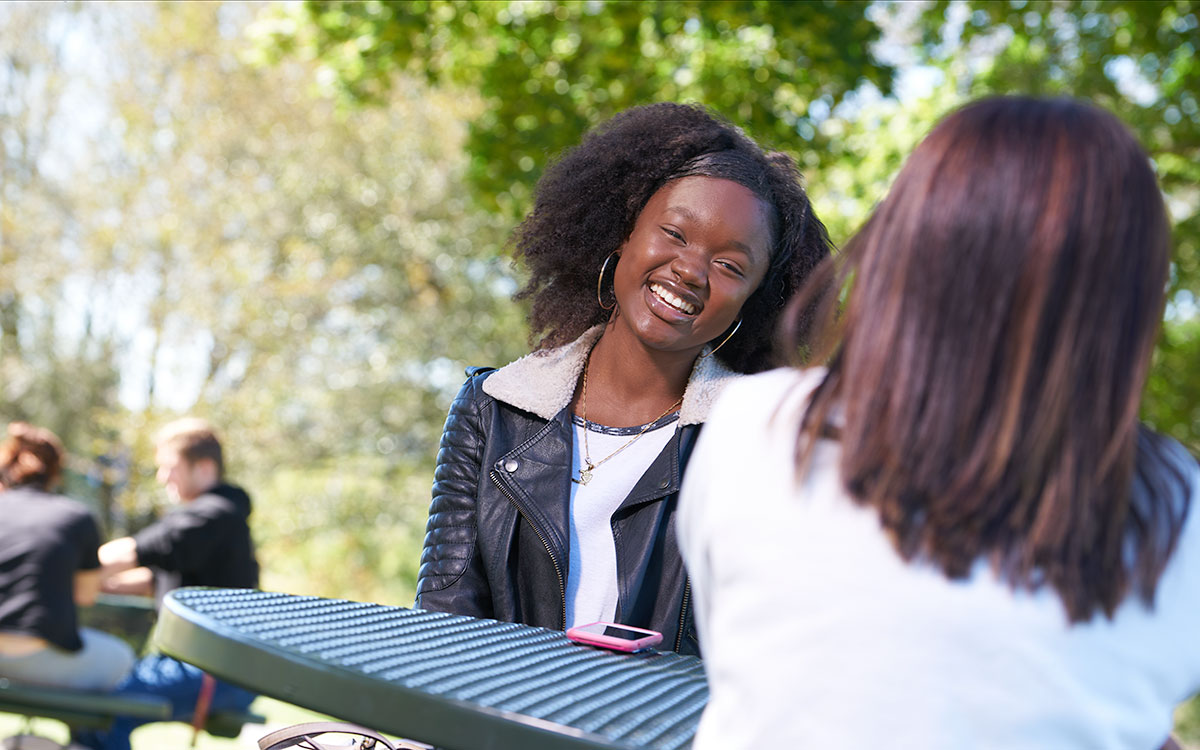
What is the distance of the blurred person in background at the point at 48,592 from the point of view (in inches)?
184

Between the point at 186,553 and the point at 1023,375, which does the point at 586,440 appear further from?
the point at 186,553

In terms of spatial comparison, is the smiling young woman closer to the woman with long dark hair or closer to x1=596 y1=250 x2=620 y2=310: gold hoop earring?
x1=596 y1=250 x2=620 y2=310: gold hoop earring

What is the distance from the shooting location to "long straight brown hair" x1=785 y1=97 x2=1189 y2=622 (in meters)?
0.98

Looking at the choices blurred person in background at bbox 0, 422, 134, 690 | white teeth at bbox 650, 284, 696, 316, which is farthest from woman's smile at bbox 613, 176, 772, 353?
blurred person in background at bbox 0, 422, 134, 690

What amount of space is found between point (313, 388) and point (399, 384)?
39.5 inches

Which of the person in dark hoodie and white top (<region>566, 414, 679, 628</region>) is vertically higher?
white top (<region>566, 414, 679, 628</region>)

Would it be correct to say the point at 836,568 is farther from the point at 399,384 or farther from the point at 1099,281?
the point at 399,384

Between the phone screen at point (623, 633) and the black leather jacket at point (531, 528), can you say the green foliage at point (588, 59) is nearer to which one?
the black leather jacket at point (531, 528)

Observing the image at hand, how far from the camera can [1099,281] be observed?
992 mm

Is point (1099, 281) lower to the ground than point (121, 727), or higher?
higher

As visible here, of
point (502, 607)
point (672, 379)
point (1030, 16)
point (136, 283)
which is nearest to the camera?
point (502, 607)

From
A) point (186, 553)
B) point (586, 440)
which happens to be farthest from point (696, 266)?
point (186, 553)

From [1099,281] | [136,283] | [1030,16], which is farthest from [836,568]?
[136,283]

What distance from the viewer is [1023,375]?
0.98 metres
